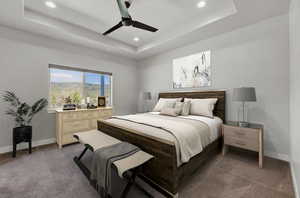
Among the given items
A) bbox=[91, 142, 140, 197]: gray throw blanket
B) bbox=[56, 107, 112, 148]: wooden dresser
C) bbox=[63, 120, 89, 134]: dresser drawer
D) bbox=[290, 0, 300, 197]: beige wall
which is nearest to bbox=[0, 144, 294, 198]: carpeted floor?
bbox=[91, 142, 140, 197]: gray throw blanket

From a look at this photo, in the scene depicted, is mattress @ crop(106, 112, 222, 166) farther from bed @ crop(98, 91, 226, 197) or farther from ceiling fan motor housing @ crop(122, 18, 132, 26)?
ceiling fan motor housing @ crop(122, 18, 132, 26)

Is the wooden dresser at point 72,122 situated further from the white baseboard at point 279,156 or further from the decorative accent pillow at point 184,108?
the white baseboard at point 279,156

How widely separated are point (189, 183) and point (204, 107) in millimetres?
1635

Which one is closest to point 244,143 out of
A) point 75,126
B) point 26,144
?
point 75,126

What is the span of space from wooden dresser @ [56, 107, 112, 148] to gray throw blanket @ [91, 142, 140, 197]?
1898 millimetres

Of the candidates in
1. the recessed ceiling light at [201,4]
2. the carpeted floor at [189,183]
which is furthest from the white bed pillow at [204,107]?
the recessed ceiling light at [201,4]

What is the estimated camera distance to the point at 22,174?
1966 mm

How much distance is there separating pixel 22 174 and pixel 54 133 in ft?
4.85

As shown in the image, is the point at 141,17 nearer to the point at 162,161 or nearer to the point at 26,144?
the point at 162,161

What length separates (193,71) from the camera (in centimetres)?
357

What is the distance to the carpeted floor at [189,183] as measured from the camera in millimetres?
1574

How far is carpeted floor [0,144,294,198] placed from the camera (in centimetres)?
157

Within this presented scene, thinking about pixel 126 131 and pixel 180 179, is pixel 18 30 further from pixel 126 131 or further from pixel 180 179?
pixel 180 179

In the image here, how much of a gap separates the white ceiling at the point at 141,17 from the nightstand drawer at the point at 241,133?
2.08 m
